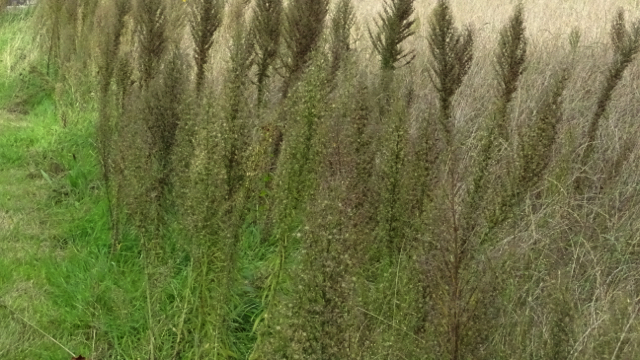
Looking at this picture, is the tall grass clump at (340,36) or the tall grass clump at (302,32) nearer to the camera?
the tall grass clump at (340,36)

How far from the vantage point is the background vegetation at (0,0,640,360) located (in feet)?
7.45

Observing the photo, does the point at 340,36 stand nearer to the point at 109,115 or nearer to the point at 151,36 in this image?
Result: the point at 151,36

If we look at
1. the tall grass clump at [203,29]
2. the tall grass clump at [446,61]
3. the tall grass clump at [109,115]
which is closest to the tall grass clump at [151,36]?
the tall grass clump at [109,115]

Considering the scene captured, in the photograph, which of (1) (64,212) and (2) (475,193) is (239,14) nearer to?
(1) (64,212)

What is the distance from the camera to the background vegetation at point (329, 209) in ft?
7.45

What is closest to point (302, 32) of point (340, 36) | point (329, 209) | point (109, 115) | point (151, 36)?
point (340, 36)

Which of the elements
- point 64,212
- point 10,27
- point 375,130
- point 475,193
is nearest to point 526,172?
point 475,193

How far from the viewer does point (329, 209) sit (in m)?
2.03

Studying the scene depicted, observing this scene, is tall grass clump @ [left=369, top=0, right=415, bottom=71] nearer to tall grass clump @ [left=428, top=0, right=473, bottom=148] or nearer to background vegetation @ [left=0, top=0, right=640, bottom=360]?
background vegetation @ [left=0, top=0, right=640, bottom=360]

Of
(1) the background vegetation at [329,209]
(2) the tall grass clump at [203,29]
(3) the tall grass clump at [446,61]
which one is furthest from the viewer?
(2) the tall grass clump at [203,29]

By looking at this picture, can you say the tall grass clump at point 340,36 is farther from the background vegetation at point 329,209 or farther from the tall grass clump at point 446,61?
the tall grass clump at point 446,61

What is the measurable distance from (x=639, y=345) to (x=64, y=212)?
11.5 ft

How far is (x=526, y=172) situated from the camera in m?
2.91

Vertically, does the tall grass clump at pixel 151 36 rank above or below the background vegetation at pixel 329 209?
above
